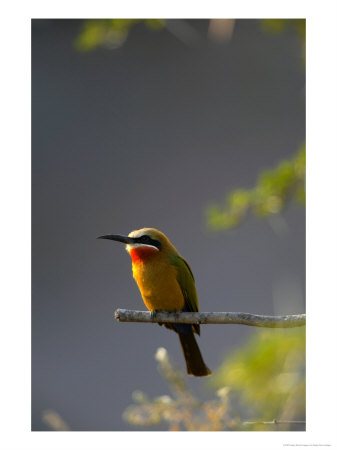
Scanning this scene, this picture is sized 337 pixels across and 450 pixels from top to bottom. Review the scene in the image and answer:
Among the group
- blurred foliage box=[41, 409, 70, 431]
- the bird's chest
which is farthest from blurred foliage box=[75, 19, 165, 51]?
blurred foliage box=[41, 409, 70, 431]

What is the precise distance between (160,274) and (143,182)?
1.43ft

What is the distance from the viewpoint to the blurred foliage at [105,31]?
1683 millimetres

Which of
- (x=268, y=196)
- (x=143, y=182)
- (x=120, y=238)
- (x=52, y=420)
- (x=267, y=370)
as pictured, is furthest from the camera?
(x=143, y=182)

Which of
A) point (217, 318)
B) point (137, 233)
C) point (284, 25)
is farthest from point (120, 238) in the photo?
point (284, 25)

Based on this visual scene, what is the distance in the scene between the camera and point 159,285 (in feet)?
6.05

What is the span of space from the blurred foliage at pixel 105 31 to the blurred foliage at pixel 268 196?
0.68 m

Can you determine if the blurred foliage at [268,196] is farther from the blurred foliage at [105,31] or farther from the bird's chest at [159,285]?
the blurred foliage at [105,31]

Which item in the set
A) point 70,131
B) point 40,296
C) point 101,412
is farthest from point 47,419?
point 70,131

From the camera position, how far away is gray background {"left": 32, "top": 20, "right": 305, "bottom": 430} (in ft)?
6.36

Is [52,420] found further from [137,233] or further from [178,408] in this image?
[137,233]

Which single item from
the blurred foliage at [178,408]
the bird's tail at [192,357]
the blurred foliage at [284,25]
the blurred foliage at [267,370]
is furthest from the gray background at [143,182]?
the blurred foliage at [267,370]
